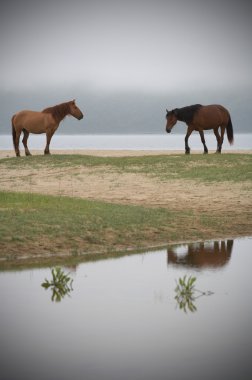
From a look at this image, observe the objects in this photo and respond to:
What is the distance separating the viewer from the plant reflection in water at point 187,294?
9.79 metres

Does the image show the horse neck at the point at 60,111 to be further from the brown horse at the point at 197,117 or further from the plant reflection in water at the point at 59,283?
the plant reflection in water at the point at 59,283

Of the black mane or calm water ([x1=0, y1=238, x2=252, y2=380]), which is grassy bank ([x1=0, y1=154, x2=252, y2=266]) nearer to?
calm water ([x1=0, y1=238, x2=252, y2=380])

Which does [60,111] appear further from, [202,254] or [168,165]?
[202,254]

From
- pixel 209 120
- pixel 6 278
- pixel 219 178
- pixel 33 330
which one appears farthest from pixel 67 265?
pixel 209 120

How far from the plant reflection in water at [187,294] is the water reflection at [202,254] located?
187 centimetres

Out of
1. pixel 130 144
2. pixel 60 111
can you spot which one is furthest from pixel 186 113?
pixel 130 144

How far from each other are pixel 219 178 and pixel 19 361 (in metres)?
18.0

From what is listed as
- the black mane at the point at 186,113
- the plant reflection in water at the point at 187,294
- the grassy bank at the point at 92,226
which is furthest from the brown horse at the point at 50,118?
the plant reflection in water at the point at 187,294

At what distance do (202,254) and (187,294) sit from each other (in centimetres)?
329

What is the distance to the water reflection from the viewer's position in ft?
41.2

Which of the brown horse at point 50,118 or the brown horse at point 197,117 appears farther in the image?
the brown horse at point 50,118

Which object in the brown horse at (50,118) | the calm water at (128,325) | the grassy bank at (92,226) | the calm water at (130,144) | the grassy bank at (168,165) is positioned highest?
the brown horse at (50,118)

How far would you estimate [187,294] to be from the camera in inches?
401

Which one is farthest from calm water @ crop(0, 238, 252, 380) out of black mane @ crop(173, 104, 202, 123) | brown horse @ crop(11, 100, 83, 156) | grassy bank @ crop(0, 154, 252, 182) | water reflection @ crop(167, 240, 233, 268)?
brown horse @ crop(11, 100, 83, 156)
